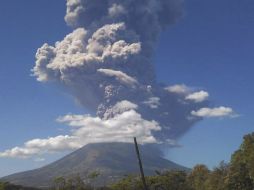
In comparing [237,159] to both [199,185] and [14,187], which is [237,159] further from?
[14,187]

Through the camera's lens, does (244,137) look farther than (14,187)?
No

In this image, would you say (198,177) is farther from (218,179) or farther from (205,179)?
(218,179)

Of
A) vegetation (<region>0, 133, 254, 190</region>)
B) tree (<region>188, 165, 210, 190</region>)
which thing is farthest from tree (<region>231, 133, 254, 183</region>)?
tree (<region>188, 165, 210, 190</region>)

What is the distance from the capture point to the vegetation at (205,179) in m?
112

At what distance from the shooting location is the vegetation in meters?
112

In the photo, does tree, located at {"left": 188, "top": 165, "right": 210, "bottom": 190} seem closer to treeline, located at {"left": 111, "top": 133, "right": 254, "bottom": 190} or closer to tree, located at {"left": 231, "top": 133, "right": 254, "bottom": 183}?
treeline, located at {"left": 111, "top": 133, "right": 254, "bottom": 190}

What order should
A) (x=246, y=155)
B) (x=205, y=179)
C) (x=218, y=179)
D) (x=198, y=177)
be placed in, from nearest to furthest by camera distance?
(x=246, y=155) → (x=218, y=179) → (x=205, y=179) → (x=198, y=177)

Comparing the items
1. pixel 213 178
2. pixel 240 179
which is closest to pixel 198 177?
pixel 213 178

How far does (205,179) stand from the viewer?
155000 mm

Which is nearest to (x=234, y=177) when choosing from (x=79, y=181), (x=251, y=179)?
(x=251, y=179)

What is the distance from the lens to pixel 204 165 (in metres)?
169

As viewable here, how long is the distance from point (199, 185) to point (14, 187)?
69.2 m

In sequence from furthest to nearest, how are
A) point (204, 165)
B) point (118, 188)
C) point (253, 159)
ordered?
point (204, 165) → point (118, 188) → point (253, 159)

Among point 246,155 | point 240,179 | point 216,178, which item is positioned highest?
point 246,155
